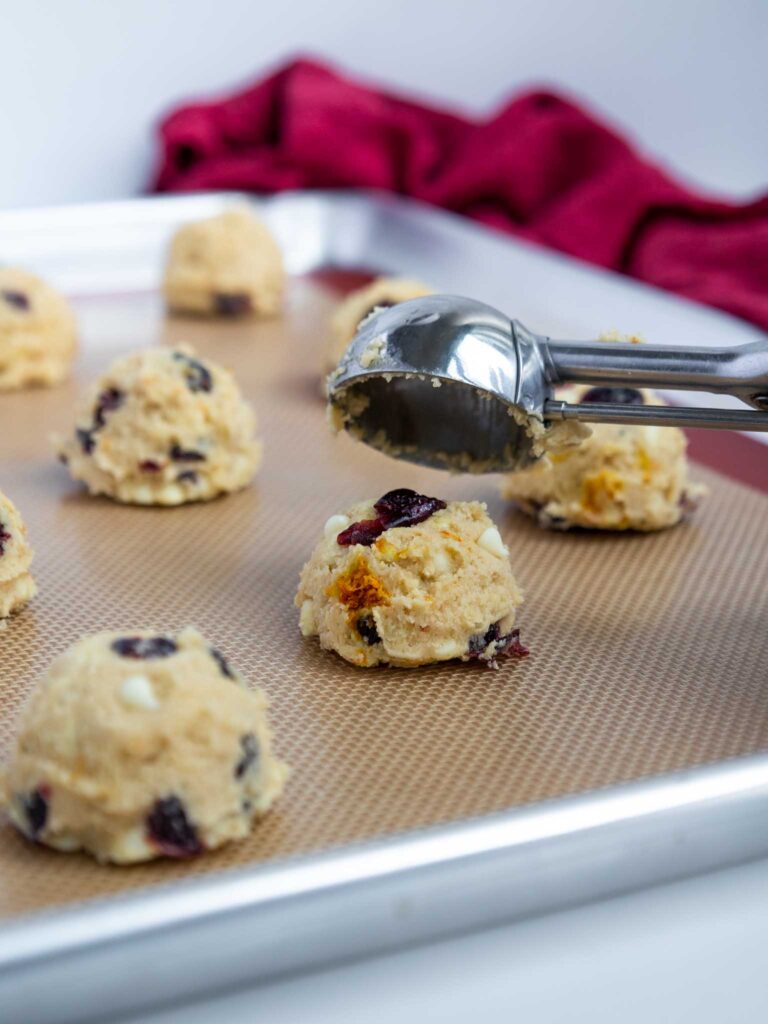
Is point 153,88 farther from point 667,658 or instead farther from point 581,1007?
point 581,1007

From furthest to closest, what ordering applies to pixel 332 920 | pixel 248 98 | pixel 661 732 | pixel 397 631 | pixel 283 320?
pixel 248 98 < pixel 283 320 < pixel 397 631 < pixel 661 732 < pixel 332 920

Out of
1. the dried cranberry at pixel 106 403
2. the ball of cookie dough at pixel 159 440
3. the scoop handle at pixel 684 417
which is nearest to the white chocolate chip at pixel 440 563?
the scoop handle at pixel 684 417

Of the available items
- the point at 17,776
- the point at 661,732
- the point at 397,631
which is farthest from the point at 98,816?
the point at 661,732

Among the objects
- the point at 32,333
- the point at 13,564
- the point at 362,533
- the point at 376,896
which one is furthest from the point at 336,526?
the point at 32,333

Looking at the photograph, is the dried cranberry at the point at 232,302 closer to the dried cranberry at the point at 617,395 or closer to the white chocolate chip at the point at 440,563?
the dried cranberry at the point at 617,395

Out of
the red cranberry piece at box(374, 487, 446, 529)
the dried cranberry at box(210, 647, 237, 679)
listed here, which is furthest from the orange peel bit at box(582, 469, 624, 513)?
the dried cranberry at box(210, 647, 237, 679)

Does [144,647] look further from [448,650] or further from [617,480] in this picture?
[617,480]

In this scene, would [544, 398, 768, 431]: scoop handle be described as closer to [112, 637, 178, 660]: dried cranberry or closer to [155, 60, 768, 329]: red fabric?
[112, 637, 178, 660]: dried cranberry
